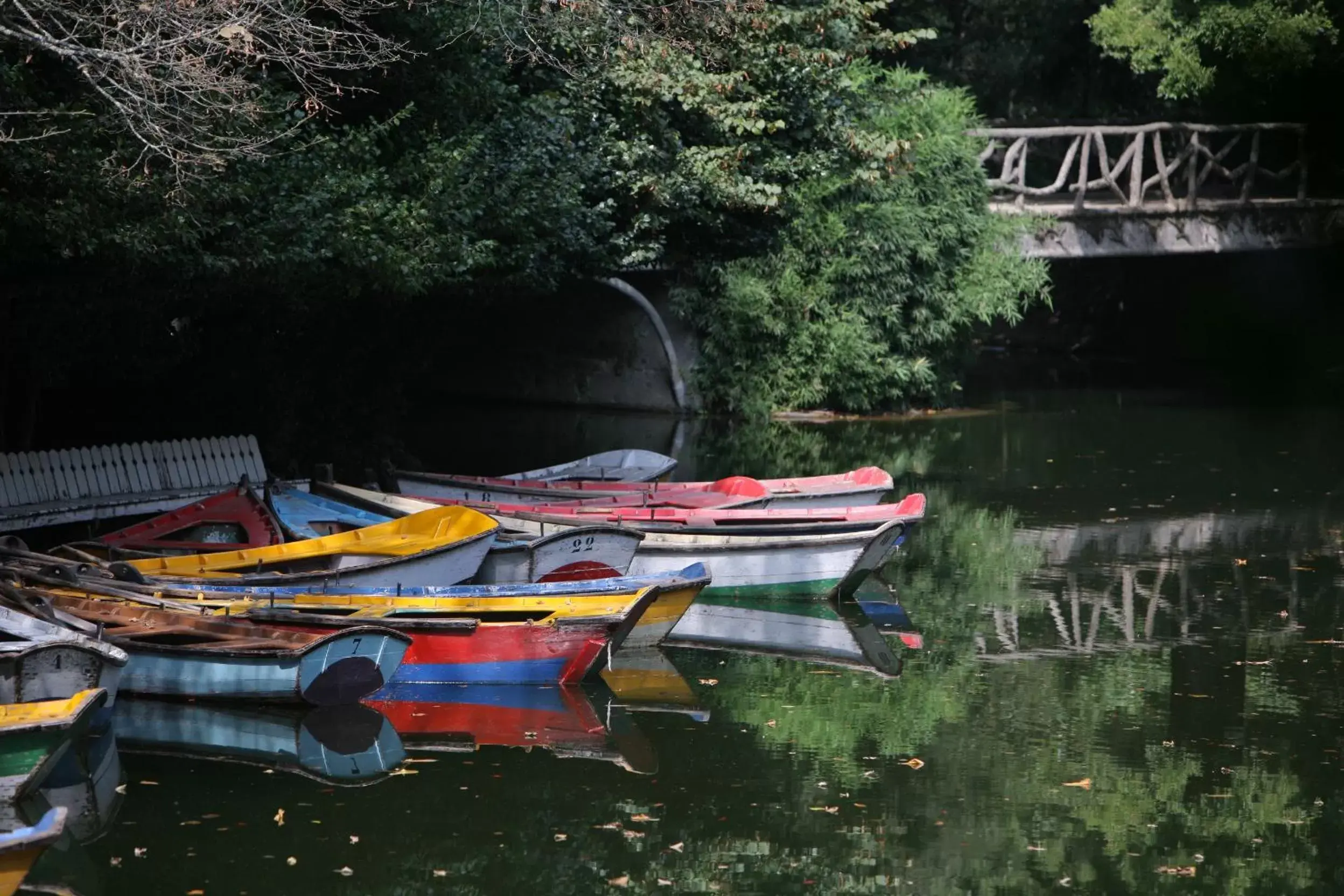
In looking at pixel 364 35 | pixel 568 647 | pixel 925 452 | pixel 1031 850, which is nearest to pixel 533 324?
pixel 925 452

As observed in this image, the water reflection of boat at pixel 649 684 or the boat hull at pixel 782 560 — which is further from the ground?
the boat hull at pixel 782 560

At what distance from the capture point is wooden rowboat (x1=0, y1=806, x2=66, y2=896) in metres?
5.80

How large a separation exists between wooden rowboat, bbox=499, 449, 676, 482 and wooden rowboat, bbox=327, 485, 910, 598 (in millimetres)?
2672

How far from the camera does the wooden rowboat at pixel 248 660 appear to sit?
9.48 metres

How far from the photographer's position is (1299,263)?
31.1 m

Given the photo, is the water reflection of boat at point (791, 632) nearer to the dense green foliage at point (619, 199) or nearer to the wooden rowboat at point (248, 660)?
the wooden rowboat at point (248, 660)

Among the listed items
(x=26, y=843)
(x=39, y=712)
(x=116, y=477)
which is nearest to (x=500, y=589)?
(x=39, y=712)

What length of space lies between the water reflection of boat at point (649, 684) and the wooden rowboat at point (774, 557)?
1473 millimetres

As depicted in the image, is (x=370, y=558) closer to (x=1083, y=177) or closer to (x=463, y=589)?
(x=463, y=589)

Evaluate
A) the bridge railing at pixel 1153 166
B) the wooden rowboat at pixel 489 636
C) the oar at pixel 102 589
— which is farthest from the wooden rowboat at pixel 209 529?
the bridge railing at pixel 1153 166

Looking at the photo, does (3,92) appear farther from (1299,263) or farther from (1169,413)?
(1299,263)

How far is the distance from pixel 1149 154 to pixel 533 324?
15.1 metres

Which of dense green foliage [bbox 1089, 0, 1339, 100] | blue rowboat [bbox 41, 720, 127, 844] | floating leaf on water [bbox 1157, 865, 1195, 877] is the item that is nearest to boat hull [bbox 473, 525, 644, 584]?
blue rowboat [bbox 41, 720, 127, 844]

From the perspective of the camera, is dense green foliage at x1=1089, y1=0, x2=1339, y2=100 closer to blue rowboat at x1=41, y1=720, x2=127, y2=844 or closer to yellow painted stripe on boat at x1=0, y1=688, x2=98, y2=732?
blue rowboat at x1=41, y1=720, x2=127, y2=844
